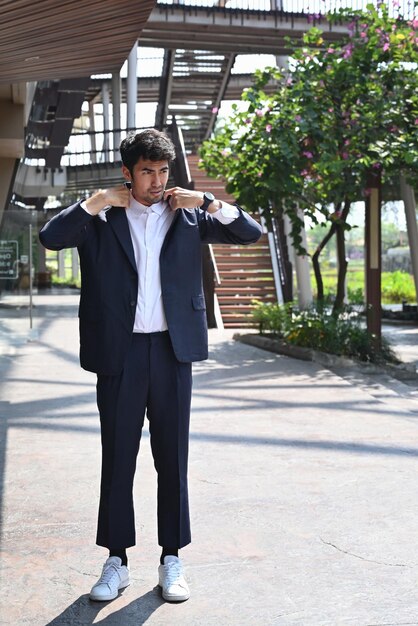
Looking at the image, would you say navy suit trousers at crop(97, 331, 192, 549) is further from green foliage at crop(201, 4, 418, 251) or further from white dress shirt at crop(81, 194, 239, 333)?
green foliage at crop(201, 4, 418, 251)

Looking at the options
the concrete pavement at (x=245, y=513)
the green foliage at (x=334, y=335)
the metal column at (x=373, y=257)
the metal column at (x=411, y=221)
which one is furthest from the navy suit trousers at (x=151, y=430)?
the metal column at (x=411, y=221)

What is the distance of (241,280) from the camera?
20.2 metres

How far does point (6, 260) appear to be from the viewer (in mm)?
13883

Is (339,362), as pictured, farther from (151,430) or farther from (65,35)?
(151,430)

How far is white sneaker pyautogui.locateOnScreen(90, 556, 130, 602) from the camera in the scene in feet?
12.3

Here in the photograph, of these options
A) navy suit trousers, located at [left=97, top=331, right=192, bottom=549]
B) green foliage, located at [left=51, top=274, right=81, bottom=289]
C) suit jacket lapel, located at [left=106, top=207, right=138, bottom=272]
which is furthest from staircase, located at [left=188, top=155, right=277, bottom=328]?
green foliage, located at [left=51, top=274, right=81, bottom=289]

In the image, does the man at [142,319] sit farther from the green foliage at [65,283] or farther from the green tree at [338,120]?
the green foliage at [65,283]

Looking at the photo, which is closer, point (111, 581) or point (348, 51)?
point (111, 581)

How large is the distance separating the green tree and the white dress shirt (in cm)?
835

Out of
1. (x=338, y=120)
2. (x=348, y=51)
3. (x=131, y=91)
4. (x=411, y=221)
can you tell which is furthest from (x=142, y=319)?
(x=131, y=91)

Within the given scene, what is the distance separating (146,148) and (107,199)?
224mm

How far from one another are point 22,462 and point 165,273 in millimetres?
2918

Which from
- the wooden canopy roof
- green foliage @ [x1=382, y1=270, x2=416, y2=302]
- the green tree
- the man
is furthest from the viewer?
green foliage @ [x1=382, y1=270, x2=416, y2=302]

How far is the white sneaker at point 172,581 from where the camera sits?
375 centimetres
